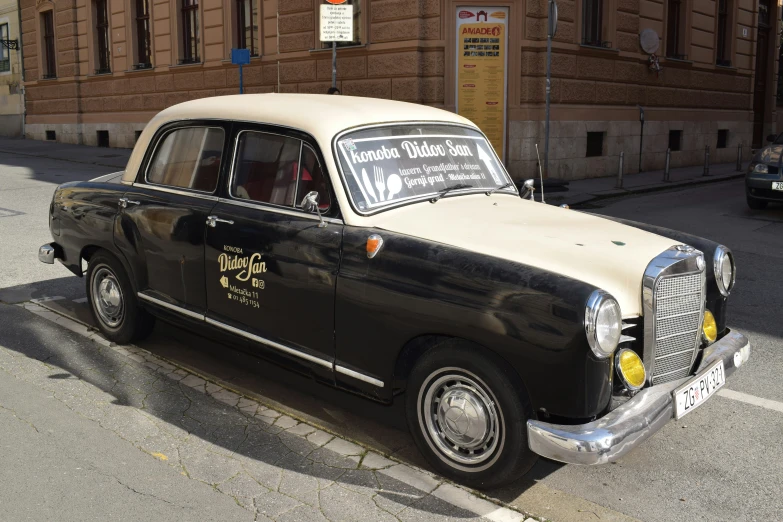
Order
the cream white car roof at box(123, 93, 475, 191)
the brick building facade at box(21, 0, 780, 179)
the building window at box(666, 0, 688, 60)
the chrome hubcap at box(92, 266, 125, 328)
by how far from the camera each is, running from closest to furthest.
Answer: the cream white car roof at box(123, 93, 475, 191) → the chrome hubcap at box(92, 266, 125, 328) → the brick building facade at box(21, 0, 780, 179) → the building window at box(666, 0, 688, 60)

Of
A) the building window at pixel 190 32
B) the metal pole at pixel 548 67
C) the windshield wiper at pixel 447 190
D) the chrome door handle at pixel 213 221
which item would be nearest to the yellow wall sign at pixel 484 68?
the metal pole at pixel 548 67

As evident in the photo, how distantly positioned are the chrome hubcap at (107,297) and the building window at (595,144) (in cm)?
1400

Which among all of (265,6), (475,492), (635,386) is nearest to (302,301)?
(475,492)

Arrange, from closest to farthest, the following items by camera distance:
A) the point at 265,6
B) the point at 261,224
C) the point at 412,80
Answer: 1. the point at 261,224
2. the point at 412,80
3. the point at 265,6

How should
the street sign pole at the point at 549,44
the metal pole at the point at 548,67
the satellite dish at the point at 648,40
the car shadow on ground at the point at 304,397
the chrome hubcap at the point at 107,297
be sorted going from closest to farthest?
the car shadow on ground at the point at 304,397
the chrome hubcap at the point at 107,297
the street sign pole at the point at 549,44
the metal pole at the point at 548,67
the satellite dish at the point at 648,40

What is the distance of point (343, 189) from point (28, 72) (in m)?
27.9

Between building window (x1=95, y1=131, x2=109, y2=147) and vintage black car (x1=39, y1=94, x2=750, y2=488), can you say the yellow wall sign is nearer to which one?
vintage black car (x1=39, y1=94, x2=750, y2=488)

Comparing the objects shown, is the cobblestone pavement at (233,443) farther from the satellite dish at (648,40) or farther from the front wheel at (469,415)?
the satellite dish at (648,40)

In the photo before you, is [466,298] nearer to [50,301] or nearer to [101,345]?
[101,345]

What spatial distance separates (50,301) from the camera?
6.88m

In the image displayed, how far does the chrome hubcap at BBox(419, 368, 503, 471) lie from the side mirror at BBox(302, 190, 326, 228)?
1.06m

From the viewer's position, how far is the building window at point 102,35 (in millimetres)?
24984

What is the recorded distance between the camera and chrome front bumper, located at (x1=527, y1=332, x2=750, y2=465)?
10.8ft

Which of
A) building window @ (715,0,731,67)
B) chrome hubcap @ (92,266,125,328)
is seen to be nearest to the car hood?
chrome hubcap @ (92,266,125,328)
